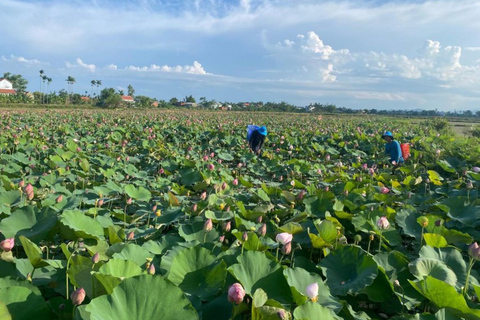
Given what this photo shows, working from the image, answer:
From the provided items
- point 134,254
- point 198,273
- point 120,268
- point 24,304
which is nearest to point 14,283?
point 24,304

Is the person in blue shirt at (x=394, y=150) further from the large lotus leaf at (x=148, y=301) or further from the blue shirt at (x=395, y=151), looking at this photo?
the large lotus leaf at (x=148, y=301)

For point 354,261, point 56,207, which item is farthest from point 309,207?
point 56,207

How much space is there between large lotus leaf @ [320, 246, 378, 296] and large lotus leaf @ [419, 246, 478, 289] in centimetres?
31

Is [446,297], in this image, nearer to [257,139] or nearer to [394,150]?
[394,150]

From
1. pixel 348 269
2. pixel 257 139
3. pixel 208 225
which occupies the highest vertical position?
pixel 257 139

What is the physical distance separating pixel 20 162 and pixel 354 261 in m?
4.69

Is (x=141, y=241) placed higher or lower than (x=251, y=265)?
lower

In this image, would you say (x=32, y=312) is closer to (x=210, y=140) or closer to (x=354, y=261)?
(x=354, y=261)

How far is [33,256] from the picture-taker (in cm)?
132

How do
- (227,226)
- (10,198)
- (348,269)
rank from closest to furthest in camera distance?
(348,269) → (227,226) → (10,198)

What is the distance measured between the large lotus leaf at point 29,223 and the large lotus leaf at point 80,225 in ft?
0.38

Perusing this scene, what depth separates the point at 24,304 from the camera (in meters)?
1.02

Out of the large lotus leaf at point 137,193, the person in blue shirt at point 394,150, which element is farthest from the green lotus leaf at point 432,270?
the person in blue shirt at point 394,150

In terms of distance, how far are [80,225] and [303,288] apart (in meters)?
1.24
